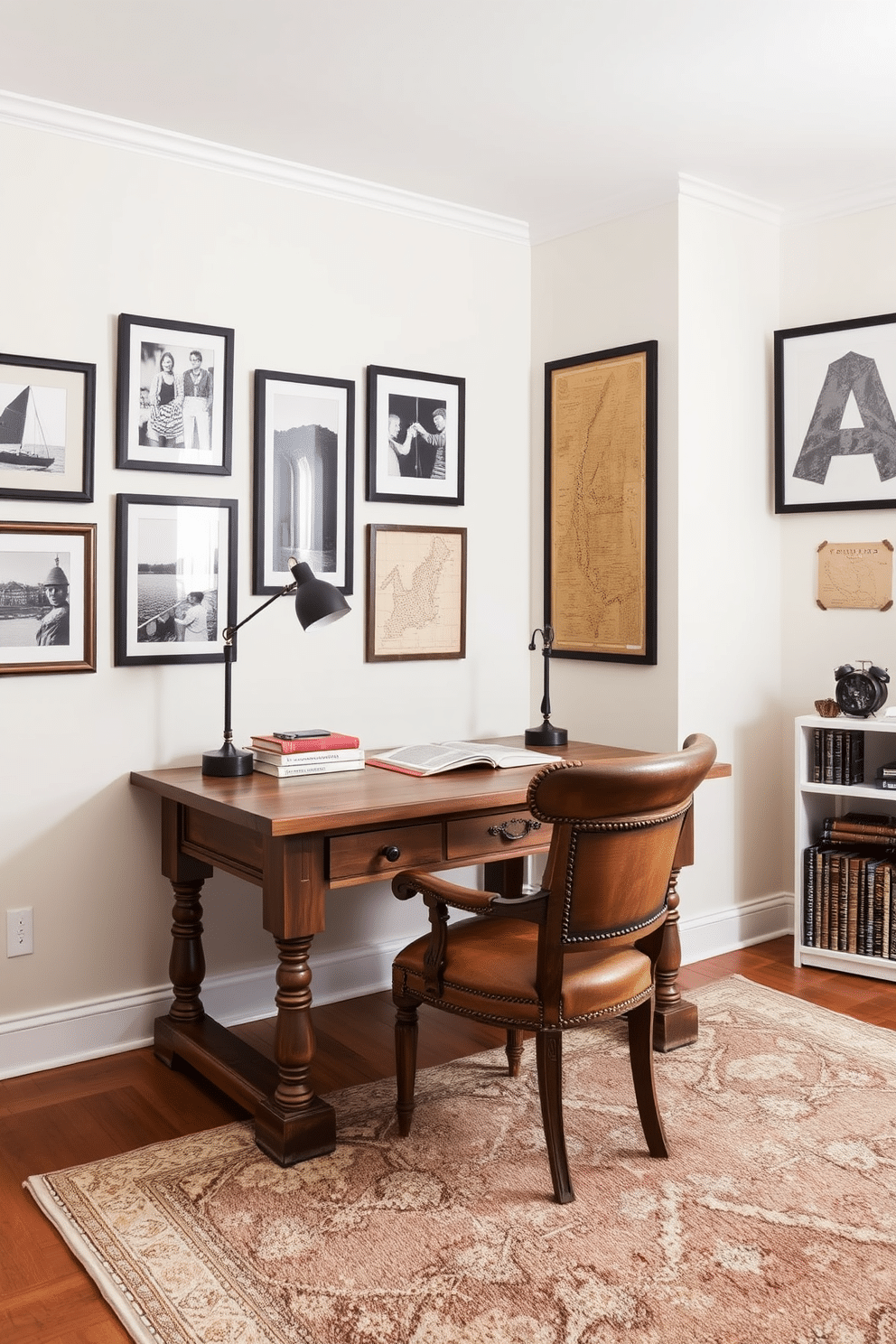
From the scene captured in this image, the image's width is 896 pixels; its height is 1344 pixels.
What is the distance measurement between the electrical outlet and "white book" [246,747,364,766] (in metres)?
0.73

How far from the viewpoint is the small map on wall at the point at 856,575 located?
3711mm

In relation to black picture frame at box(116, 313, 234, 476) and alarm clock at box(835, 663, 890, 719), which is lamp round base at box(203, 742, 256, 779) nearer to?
black picture frame at box(116, 313, 234, 476)

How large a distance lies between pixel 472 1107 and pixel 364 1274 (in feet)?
2.30

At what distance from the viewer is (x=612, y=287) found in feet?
12.2

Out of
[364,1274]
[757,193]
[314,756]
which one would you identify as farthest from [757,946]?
[757,193]

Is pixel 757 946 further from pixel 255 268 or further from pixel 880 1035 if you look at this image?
pixel 255 268

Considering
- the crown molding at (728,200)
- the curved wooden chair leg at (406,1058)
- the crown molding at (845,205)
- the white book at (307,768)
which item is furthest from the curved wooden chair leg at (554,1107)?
the crown molding at (845,205)

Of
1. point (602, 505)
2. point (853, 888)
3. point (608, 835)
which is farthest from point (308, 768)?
point (853, 888)

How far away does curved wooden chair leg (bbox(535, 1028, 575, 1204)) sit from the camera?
2203 mm

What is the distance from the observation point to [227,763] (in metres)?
2.86

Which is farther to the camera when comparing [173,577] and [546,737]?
[546,737]

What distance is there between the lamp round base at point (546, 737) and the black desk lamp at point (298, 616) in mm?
838

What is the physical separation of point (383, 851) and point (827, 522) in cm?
218

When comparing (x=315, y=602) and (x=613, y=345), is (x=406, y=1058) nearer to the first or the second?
(x=315, y=602)
